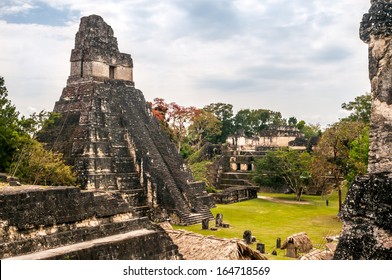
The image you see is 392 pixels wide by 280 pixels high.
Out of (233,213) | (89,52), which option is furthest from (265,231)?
(89,52)

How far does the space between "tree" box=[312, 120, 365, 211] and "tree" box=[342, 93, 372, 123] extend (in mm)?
11637

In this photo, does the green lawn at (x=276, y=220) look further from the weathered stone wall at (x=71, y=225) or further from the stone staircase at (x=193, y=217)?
the weathered stone wall at (x=71, y=225)

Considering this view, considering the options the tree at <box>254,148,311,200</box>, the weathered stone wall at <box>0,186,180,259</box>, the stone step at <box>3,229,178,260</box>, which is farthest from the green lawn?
the weathered stone wall at <box>0,186,180,259</box>

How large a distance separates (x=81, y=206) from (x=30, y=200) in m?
→ 1.17

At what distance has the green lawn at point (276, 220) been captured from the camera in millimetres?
15438

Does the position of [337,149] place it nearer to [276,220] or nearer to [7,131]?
[276,220]

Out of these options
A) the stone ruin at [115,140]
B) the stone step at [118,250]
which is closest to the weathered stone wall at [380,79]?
the stone step at [118,250]

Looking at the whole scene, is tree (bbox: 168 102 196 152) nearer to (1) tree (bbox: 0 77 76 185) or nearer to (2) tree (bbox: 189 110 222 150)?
(2) tree (bbox: 189 110 222 150)

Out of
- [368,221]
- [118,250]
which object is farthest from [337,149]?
[368,221]

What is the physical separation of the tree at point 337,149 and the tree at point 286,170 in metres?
4.34

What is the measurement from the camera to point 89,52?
19188 millimetres

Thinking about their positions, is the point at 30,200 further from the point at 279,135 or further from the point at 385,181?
the point at 279,135

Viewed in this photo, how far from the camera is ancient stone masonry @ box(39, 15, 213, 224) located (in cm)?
1734

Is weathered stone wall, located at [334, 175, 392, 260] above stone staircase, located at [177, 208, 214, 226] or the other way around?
above
